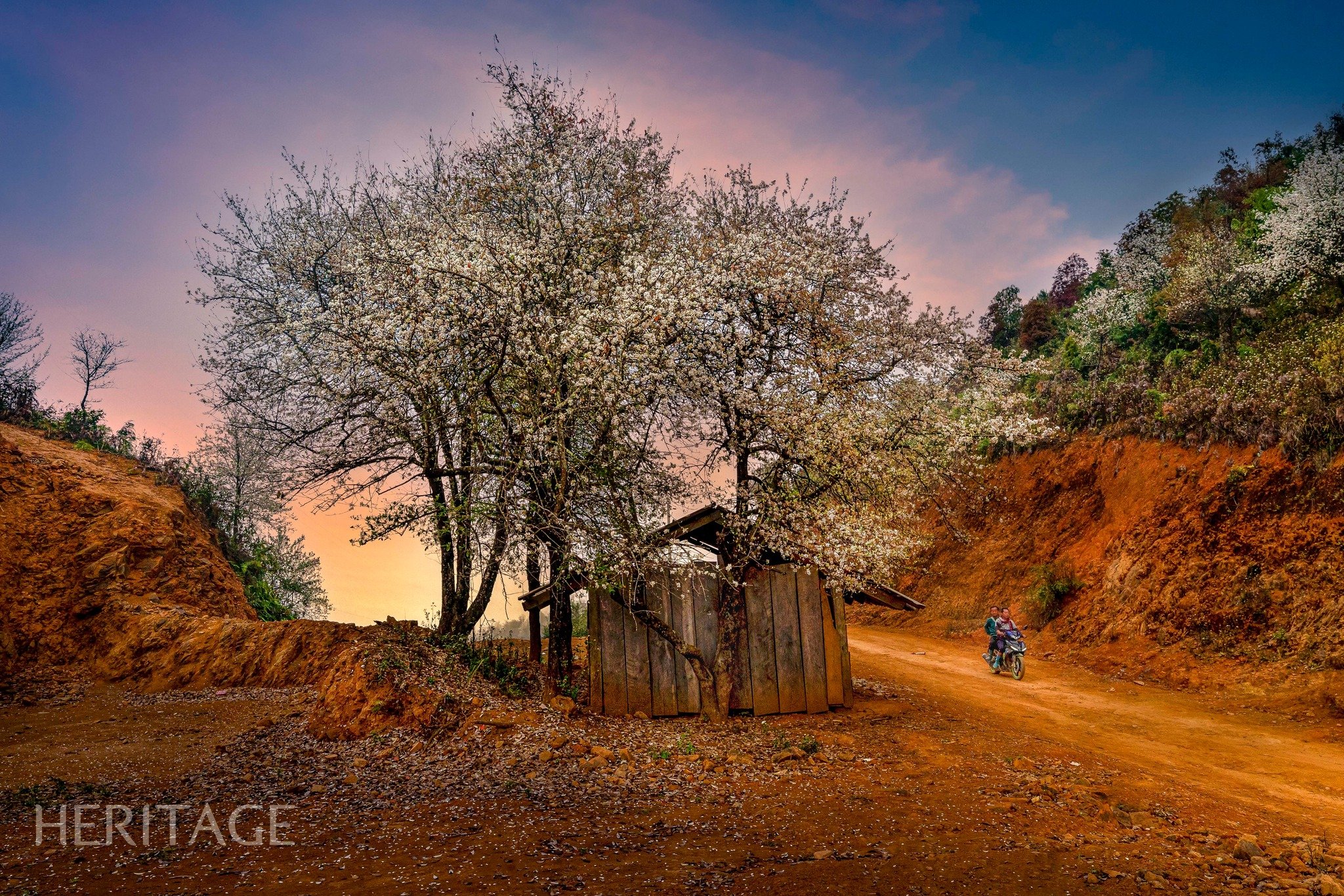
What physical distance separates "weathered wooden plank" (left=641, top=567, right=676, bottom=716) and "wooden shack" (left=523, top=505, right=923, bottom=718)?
1 cm

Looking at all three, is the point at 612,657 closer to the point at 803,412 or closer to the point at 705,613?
the point at 705,613

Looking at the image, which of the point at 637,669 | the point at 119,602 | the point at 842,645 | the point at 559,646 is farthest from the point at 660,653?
the point at 119,602

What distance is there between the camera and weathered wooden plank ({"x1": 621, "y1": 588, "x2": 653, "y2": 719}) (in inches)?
456

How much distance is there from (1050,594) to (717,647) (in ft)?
50.5

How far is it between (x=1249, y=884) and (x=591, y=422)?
31.2ft

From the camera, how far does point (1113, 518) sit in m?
22.0

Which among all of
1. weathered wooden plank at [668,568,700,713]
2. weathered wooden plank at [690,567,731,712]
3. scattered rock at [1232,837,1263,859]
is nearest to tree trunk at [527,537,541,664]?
weathered wooden plank at [668,568,700,713]

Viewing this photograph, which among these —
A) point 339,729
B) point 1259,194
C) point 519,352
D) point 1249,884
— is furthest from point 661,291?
point 1259,194

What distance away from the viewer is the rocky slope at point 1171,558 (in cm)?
1487

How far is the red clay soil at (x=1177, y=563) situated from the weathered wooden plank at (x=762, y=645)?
973cm

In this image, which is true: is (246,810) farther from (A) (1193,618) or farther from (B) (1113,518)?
(B) (1113,518)

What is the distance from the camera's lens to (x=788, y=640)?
12.2 meters

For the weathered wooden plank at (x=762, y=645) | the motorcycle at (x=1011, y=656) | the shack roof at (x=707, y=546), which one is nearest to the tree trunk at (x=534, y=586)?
the shack roof at (x=707, y=546)

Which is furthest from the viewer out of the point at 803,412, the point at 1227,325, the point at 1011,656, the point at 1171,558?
the point at 1227,325
